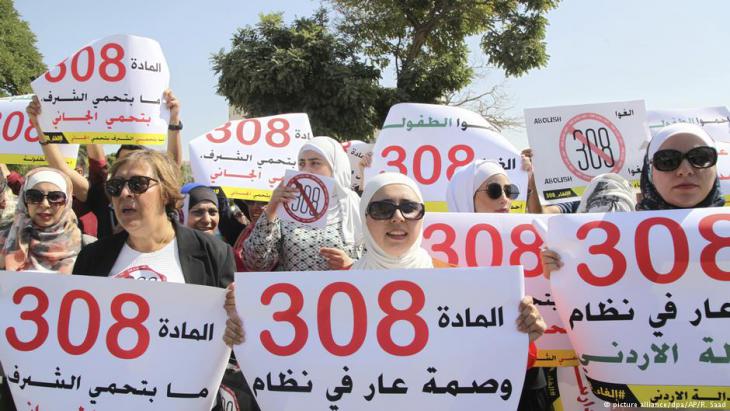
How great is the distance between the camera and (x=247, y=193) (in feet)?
16.5

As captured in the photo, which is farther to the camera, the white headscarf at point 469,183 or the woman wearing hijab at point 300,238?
the white headscarf at point 469,183

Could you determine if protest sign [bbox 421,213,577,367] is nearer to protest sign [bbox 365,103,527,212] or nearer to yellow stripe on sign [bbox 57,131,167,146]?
protest sign [bbox 365,103,527,212]

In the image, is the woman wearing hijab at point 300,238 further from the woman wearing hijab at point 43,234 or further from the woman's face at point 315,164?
the woman wearing hijab at point 43,234

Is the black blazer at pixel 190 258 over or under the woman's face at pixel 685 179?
under

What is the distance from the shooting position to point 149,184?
270cm

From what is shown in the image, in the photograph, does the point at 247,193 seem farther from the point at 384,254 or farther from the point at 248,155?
the point at 384,254

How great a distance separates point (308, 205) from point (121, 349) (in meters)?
1.39

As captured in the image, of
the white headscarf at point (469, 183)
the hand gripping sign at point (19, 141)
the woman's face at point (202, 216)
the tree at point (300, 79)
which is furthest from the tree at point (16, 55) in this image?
the white headscarf at point (469, 183)

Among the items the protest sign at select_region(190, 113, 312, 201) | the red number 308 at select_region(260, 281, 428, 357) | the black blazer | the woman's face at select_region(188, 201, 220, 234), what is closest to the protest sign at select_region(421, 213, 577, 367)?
the red number 308 at select_region(260, 281, 428, 357)

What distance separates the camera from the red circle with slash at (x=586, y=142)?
472 cm

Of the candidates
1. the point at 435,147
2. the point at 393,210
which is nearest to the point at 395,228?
the point at 393,210

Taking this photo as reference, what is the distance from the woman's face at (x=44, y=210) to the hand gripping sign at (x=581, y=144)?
11.1 ft

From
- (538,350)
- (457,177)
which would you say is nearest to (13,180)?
(457,177)

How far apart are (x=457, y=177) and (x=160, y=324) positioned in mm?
2308
